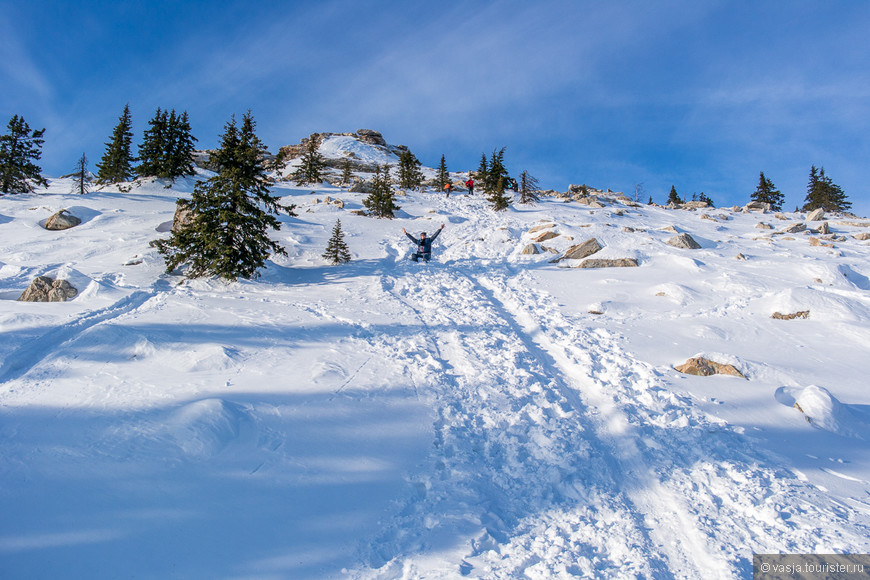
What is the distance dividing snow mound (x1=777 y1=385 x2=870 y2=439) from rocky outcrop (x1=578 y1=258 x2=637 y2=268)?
10613mm

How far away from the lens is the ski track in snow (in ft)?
10.9

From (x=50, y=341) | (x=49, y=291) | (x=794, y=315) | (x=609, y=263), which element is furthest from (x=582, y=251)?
(x=49, y=291)

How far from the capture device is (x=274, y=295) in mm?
10750

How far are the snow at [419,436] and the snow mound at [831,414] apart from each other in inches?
1.2

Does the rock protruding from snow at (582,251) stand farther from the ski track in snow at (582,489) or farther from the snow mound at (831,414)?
the snow mound at (831,414)

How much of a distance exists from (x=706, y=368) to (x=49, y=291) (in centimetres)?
1520

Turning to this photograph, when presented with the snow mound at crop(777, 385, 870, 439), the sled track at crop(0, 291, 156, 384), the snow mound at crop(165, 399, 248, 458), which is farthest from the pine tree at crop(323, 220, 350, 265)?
the snow mound at crop(777, 385, 870, 439)

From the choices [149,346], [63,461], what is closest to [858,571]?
[63,461]

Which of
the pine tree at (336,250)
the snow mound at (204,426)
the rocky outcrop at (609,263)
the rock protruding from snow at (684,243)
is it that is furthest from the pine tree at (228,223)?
the rock protruding from snow at (684,243)

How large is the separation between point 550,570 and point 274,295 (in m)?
9.74

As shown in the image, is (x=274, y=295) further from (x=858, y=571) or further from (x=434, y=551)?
(x=858, y=571)

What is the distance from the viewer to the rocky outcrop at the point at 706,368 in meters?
6.59

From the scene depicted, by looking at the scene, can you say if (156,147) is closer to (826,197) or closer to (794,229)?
(794,229)

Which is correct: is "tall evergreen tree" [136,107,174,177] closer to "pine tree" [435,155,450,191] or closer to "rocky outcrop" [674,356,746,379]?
"pine tree" [435,155,450,191]
